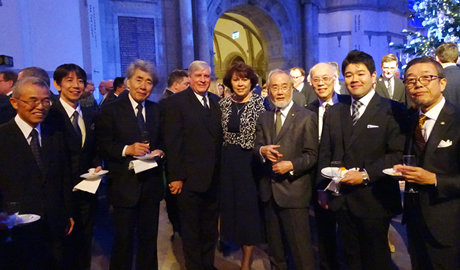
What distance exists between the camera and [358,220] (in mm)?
2297

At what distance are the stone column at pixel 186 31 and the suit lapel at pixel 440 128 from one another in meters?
8.67

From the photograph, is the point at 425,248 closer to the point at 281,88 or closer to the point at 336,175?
the point at 336,175

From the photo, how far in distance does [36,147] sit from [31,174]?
182 millimetres

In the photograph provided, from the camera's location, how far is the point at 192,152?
9.52 ft

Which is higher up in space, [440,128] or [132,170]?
[440,128]

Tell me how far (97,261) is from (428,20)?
9.88 meters

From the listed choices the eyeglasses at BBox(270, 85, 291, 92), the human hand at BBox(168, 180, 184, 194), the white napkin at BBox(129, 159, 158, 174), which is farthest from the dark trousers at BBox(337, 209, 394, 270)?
the white napkin at BBox(129, 159, 158, 174)

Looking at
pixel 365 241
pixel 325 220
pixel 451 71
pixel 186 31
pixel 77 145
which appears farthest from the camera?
pixel 186 31

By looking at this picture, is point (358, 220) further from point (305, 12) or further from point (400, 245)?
point (305, 12)

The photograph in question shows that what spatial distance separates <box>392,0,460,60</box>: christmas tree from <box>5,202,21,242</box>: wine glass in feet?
32.9

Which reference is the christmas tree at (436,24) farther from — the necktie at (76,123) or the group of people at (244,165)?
the necktie at (76,123)

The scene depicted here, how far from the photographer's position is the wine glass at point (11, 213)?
1798mm

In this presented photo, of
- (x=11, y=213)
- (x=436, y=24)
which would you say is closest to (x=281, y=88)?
(x=11, y=213)

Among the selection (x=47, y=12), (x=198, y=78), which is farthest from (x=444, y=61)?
(x=47, y=12)
